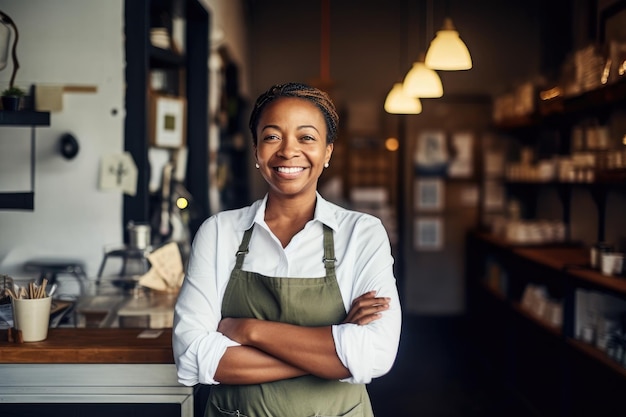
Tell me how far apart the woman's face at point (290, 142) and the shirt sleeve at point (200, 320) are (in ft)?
0.78

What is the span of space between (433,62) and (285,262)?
2842 millimetres

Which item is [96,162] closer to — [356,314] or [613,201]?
[356,314]

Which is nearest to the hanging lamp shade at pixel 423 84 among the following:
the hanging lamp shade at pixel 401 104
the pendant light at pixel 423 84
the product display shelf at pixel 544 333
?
the pendant light at pixel 423 84

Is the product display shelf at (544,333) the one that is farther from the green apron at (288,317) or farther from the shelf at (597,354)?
the green apron at (288,317)

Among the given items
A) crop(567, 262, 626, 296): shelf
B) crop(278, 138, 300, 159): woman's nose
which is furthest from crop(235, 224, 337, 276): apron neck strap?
crop(567, 262, 626, 296): shelf

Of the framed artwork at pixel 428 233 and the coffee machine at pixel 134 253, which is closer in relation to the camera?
the coffee machine at pixel 134 253

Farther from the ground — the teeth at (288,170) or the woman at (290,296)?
the teeth at (288,170)

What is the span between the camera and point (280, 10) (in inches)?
312

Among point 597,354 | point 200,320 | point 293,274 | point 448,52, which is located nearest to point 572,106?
point 448,52

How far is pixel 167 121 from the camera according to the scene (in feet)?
13.1

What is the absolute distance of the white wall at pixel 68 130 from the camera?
3.20m

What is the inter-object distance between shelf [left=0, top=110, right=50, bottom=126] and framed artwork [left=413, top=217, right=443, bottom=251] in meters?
5.53

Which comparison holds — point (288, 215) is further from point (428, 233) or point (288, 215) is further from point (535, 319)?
point (428, 233)

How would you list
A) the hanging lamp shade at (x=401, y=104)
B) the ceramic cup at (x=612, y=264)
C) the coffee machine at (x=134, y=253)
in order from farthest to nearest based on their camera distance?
the hanging lamp shade at (x=401, y=104) → the ceramic cup at (x=612, y=264) → the coffee machine at (x=134, y=253)
